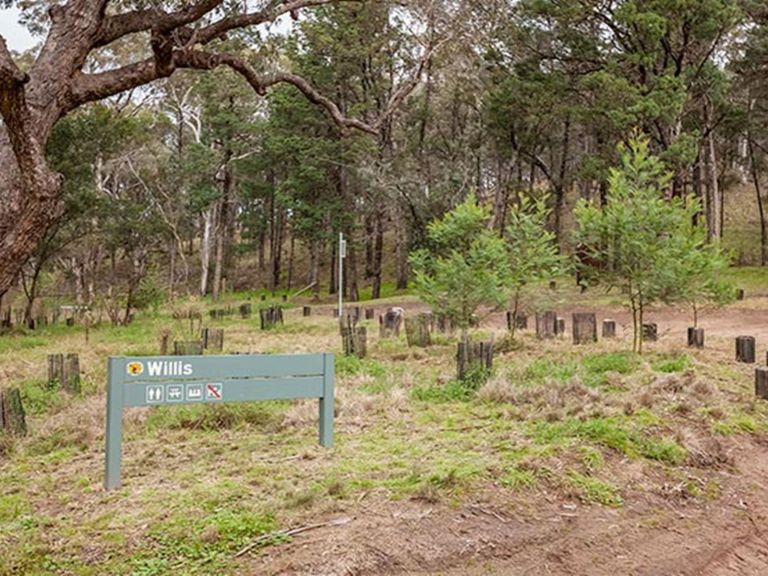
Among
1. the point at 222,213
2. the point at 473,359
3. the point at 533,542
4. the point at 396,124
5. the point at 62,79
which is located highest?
the point at 396,124

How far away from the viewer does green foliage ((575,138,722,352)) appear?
30.1 ft

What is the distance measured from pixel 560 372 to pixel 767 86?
23.4m

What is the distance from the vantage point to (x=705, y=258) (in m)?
9.36

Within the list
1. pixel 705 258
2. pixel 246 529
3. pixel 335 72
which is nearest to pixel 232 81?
pixel 335 72

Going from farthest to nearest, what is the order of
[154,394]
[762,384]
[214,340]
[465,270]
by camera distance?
[214,340], [465,270], [762,384], [154,394]

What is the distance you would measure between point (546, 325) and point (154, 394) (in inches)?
339

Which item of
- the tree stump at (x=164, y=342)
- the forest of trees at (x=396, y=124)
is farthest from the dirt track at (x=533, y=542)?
the forest of trees at (x=396, y=124)

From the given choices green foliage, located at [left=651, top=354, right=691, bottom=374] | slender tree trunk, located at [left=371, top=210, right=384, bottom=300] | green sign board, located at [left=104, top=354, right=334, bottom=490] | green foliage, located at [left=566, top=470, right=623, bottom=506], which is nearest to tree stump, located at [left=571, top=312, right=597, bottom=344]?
green foliage, located at [left=651, top=354, right=691, bottom=374]

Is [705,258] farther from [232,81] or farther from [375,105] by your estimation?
[232,81]

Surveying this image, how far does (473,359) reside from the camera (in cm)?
774

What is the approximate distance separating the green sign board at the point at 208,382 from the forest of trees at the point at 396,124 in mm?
9717

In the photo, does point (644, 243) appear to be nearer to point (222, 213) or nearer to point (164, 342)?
point (164, 342)

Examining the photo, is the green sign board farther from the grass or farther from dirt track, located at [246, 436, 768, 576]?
dirt track, located at [246, 436, 768, 576]

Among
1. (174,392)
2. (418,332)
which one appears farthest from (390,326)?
(174,392)
